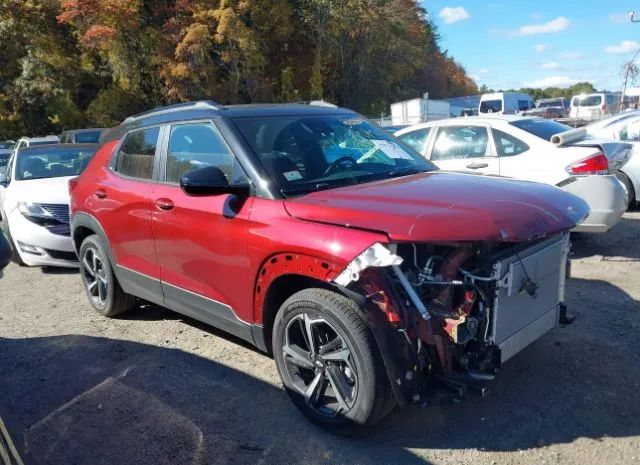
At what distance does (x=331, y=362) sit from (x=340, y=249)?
2.33 feet

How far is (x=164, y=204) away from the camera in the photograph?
4.10 m

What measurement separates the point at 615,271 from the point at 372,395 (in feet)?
13.7

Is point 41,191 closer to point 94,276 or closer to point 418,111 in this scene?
point 94,276

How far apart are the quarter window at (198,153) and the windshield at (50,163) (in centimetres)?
417

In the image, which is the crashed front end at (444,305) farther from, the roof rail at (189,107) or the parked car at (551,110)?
the parked car at (551,110)

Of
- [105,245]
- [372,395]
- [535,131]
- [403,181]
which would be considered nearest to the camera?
[372,395]

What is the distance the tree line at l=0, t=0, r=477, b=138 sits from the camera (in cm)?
3216

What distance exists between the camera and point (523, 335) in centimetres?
329

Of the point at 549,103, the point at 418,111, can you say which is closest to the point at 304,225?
the point at 418,111

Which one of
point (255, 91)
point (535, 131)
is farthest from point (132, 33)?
point (535, 131)

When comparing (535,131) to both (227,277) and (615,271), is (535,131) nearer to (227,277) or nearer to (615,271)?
(615,271)

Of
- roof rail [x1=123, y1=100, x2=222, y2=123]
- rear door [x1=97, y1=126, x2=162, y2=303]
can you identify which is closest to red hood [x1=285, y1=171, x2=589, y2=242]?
roof rail [x1=123, y1=100, x2=222, y2=123]

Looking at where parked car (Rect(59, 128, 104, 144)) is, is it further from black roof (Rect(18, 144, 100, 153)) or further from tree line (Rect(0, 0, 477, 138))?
tree line (Rect(0, 0, 477, 138))

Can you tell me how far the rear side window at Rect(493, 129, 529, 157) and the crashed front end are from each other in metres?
3.98
